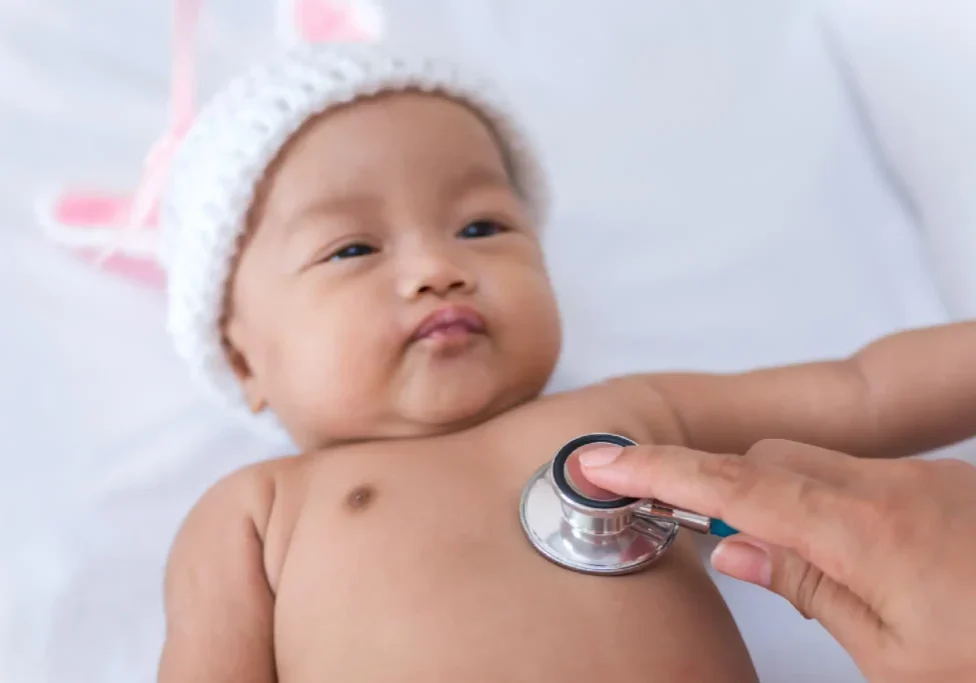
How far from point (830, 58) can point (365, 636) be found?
1309mm

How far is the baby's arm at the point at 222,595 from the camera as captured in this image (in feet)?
2.85

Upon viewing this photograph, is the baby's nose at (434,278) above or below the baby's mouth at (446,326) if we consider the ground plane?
above

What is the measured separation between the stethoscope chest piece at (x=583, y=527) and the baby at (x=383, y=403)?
0.02 meters

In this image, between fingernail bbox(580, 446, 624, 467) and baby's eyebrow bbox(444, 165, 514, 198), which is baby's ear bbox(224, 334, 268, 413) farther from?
fingernail bbox(580, 446, 624, 467)

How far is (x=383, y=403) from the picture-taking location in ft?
3.12

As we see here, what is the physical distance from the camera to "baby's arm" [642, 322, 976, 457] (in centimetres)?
96

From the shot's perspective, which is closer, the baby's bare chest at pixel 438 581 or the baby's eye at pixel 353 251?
the baby's bare chest at pixel 438 581

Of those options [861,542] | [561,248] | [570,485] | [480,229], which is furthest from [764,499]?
[561,248]

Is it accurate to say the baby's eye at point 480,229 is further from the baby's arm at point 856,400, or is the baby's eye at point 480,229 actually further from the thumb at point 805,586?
the thumb at point 805,586

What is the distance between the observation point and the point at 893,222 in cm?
142

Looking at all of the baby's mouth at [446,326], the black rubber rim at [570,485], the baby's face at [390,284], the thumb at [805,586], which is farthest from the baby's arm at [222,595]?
the thumb at [805,586]

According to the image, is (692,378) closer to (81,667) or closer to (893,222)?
(893,222)

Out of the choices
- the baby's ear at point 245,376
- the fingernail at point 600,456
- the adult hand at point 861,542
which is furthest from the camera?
the baby's ear at point 245,376

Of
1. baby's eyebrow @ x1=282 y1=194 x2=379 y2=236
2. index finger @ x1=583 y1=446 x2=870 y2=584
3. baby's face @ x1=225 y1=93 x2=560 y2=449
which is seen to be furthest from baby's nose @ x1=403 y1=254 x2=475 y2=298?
index finger @ x1=583 y1=446 x2=870 y2=584
